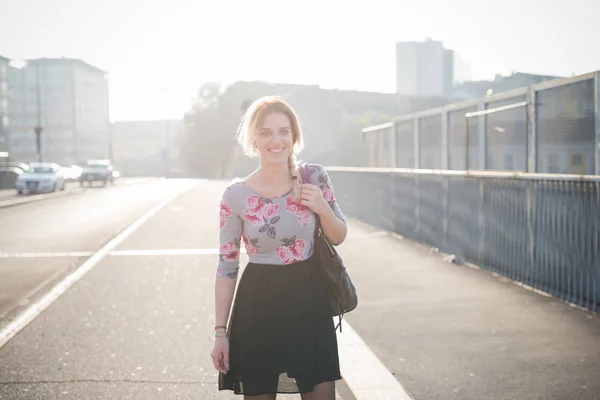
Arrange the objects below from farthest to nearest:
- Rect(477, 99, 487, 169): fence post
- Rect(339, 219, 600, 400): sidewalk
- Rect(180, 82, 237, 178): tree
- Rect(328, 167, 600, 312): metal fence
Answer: Rect(180, 82, 237, 178): tree, Rect(477, 99, 487, 169): fence post, Rect(328, 167, 600, 312): metal fence, Rect(339, 219, 600, 400): sidewalk

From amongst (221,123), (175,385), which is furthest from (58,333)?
(221,123)

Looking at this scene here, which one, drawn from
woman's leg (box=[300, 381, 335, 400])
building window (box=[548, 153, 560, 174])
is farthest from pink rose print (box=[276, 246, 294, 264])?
building window (box=[548, 153, 560, 174])

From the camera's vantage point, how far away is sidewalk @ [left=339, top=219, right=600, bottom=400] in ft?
15.3

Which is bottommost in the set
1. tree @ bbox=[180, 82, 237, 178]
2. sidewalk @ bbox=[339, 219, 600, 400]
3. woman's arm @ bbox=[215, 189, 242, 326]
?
sidewalk @ bbox=[339, 219, 600, 400]

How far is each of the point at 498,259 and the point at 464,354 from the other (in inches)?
160

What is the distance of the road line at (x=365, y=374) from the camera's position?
14.5 ft

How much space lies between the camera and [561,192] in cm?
752

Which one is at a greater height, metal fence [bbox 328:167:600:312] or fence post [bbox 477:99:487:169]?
fence post [bbox 477:99:487:169]

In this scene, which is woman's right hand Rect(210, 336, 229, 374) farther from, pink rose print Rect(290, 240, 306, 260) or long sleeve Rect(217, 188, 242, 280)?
pink rose print Rect(290, 240, 306, 260)

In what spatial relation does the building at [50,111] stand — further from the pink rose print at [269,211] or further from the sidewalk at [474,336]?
the pink rose print at [269,211]

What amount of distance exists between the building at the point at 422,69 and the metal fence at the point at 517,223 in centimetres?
5267

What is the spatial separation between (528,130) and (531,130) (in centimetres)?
7

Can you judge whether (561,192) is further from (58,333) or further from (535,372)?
(58,333)

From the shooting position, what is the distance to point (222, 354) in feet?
9.98
